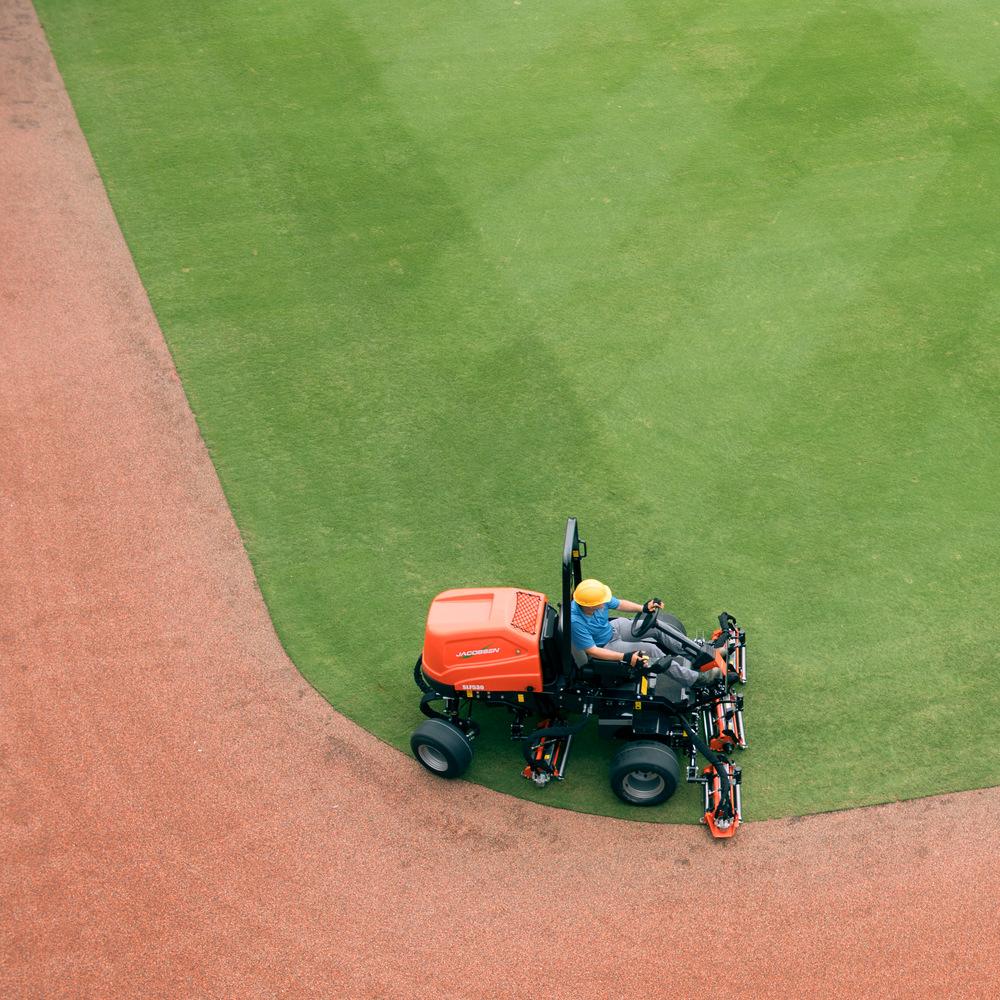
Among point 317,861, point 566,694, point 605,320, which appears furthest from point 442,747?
Result: point 605,320

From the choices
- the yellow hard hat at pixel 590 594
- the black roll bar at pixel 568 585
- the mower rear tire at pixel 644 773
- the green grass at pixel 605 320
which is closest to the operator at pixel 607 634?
the yellow hard hat at pixel 590 594

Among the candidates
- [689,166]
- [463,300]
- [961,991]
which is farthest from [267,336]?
[961,991]

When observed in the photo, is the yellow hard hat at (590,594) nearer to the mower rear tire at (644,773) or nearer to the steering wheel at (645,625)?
the steering wheel at (645,625)

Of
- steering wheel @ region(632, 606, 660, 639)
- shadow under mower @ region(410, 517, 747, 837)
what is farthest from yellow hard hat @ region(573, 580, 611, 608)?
steering wheel @ region(632, 606, 660, 639)

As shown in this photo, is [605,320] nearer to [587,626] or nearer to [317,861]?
[587,626]

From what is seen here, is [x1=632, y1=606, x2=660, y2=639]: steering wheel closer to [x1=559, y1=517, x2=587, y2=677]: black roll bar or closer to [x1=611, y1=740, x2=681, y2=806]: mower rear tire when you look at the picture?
[x1=559, y1=517, x2=587, y2=677]: black roll bar
